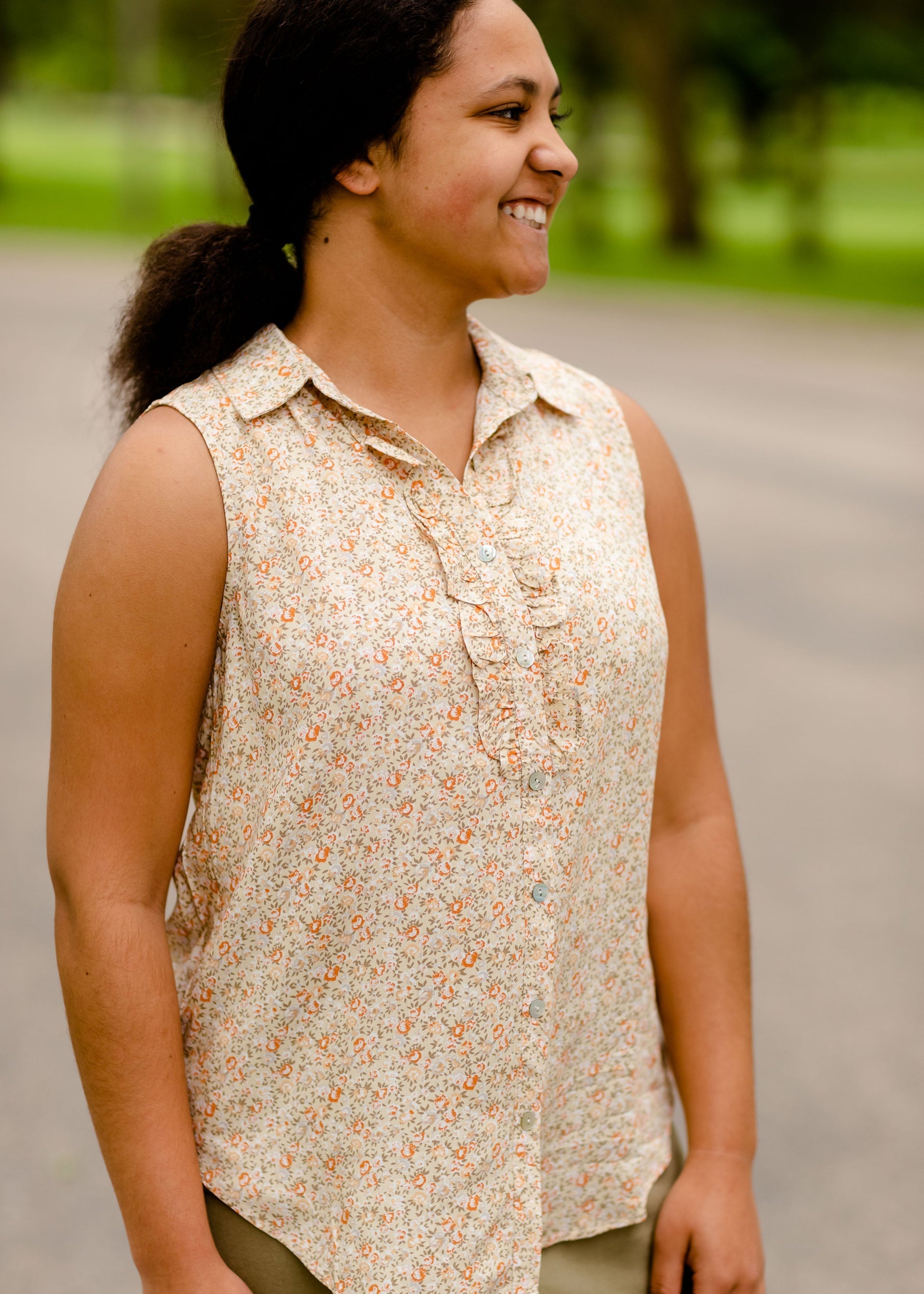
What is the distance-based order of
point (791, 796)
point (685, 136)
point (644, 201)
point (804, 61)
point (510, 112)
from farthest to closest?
point (644, 201)
point (685, 136)
point (804, 61)
point (791, 796)
point (510, 112)

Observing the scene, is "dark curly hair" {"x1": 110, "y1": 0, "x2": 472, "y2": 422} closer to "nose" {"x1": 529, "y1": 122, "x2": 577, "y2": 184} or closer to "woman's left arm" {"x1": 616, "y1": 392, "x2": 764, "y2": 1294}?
"nose" {"x1": 529, "y1": 122, "x2": 577, "y2": 184}

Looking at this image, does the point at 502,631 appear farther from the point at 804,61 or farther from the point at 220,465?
the point at 804,61

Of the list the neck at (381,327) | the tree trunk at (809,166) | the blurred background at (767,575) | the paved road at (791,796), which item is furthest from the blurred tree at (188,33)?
the neck at (381,327)

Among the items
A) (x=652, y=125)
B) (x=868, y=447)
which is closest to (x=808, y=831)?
(x=868, y=447)

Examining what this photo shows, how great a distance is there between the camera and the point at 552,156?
5.15 feet

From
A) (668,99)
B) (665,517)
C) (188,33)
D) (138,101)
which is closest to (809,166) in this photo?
(668,99)

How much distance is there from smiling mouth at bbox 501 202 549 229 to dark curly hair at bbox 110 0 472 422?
0.13m

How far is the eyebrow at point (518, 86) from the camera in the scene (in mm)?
1538

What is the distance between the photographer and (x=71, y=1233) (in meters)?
3.21

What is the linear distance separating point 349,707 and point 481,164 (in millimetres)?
545

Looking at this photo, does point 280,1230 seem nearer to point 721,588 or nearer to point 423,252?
point 423,252

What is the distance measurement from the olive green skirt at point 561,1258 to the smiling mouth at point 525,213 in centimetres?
103

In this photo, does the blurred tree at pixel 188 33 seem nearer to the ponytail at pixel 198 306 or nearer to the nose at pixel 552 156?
the ponytail at pixel 198 306

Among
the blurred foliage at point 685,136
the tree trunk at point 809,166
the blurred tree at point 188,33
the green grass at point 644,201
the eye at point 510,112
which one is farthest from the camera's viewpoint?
the blurred tree at point 188,33
